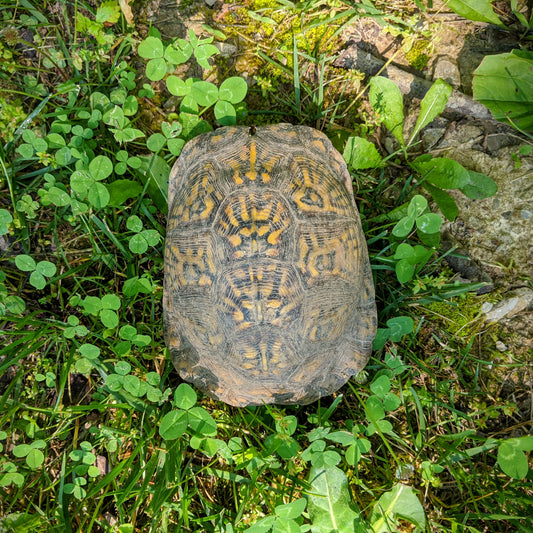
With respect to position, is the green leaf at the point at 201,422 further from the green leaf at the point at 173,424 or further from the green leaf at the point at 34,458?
the green leaf at the point at 34,458

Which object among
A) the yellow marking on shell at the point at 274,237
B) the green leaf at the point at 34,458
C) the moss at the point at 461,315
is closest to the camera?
the yellow marking on shell at the point at 274,237

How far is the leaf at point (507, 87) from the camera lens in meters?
2.67

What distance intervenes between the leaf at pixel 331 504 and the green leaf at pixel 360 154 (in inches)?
69.9

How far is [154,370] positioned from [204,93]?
173cm

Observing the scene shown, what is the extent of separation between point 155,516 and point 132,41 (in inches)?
110

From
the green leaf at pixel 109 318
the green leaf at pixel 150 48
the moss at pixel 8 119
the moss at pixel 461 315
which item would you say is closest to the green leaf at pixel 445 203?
the moss at pixel 461 315

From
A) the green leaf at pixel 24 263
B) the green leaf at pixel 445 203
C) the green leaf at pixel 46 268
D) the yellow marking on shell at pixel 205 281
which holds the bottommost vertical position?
the green leaf at pixel 46 268

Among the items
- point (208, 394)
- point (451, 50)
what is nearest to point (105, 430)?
point (208, 394)

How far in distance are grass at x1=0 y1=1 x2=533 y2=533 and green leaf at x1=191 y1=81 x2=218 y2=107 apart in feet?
0.04

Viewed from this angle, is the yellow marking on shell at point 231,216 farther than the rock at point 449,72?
No

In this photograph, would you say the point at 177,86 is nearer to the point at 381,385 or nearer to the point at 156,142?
the point at 156,142

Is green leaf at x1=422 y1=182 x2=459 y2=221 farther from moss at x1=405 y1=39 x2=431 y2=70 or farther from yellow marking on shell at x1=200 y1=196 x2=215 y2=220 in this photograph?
yellow marking on shell at x1=200 y1=196 x2=215 y2=220

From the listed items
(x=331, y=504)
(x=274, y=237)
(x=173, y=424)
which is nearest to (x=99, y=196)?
(x=274, y=237)

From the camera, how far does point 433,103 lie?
2682mm
